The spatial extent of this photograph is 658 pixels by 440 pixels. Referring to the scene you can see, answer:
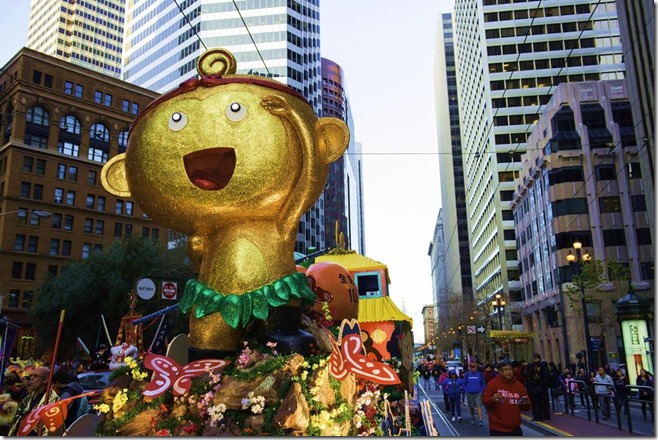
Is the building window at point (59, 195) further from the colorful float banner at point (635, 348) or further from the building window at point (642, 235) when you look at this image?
the building window at point (642, 235)

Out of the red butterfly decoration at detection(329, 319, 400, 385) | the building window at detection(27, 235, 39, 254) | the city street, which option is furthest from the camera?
the building window at detection(27, 235, 39, 254)

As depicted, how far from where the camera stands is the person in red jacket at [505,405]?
608cm

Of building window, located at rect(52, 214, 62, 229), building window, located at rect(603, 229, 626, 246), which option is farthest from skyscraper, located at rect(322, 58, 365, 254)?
building window, located at rect(603, 229, 626, 246)

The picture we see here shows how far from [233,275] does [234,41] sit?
68468mm

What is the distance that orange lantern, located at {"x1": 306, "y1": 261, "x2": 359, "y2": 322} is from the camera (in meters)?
8.37

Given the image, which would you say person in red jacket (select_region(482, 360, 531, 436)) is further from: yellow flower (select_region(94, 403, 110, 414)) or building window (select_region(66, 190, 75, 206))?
building window (select_region(66, 190, 75, 206))

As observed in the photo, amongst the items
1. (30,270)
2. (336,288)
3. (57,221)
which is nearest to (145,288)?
(336,288)

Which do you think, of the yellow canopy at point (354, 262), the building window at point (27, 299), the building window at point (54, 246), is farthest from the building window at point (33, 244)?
the yellow canopy at point (354, 262)

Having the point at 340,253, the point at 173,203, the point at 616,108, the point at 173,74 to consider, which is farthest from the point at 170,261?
the point at 173,74

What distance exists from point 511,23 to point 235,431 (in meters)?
68.1

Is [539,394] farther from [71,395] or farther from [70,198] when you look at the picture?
[70,198]

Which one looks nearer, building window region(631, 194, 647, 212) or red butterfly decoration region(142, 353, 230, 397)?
red butterfly decoration region(142, 353, 230, 397)

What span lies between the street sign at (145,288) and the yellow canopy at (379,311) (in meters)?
4.95

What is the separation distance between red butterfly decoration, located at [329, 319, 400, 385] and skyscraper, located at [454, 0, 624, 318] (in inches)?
2181
